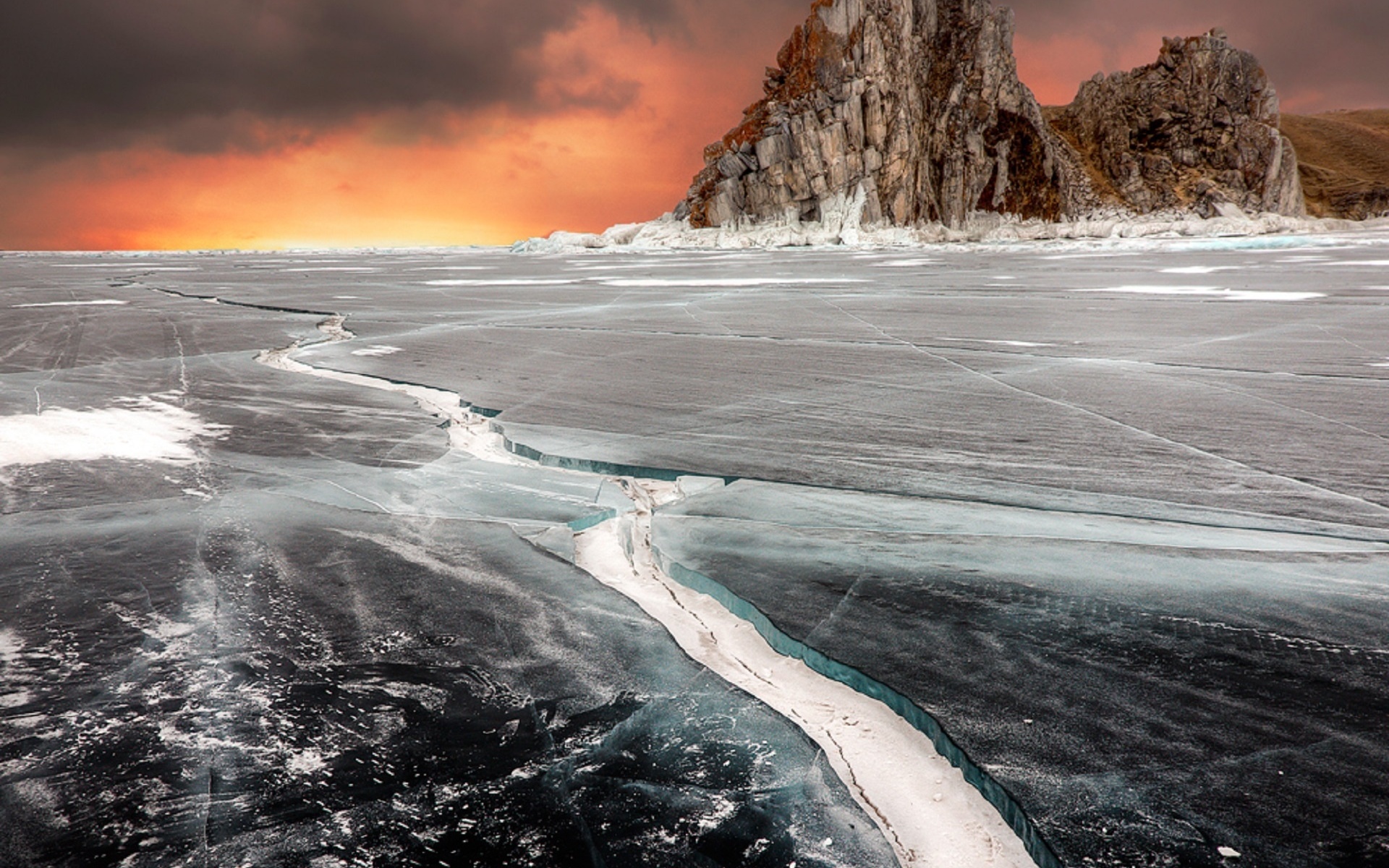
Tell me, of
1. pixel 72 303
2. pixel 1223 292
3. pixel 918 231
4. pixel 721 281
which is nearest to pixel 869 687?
pixel 1223 292

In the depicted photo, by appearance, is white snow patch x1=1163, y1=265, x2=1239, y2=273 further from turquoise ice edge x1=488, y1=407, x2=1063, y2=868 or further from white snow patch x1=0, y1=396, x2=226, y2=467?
white snow patch x1=0, y1=396, x2=226, y2=467

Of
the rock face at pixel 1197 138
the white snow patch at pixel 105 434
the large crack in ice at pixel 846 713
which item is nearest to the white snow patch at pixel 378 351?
the white snow patch at pixel 105 434

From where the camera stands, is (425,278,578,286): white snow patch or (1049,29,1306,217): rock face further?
(1049,29,1306,217): rock face

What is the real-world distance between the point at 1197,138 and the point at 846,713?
115m

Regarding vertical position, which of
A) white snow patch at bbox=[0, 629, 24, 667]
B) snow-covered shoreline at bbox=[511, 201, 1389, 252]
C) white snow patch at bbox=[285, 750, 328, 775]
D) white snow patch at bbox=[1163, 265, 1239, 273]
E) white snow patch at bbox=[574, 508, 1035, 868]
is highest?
snow-covered shoreline at bbox=[511, 201, 1389, 252]

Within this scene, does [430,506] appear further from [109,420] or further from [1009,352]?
[1009,352]

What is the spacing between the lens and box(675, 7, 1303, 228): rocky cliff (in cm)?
8375

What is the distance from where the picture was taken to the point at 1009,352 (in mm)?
7477

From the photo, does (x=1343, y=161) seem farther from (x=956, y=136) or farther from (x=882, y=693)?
(x=882, y=693)

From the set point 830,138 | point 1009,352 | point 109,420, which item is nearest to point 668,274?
point 1009,352

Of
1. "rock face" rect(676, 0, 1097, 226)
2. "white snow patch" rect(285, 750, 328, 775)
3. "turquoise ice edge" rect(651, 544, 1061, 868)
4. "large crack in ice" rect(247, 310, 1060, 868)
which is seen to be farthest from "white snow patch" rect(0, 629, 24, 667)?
"rock face" rect(676, 0, 1097, 226)

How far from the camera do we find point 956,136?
91.5 m

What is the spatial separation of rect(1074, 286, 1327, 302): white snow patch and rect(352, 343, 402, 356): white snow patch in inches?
442

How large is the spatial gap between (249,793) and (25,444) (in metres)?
3.98
